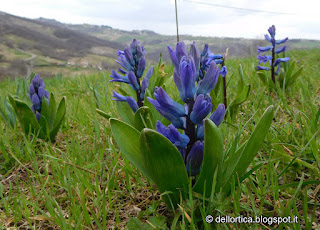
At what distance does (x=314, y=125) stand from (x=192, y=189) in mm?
1095

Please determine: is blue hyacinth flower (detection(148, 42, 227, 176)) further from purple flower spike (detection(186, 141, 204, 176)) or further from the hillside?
the hillside

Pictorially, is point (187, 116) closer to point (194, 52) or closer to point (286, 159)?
point (194, 52)

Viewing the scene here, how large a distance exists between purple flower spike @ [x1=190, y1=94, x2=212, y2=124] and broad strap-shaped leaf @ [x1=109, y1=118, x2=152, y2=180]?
322mm

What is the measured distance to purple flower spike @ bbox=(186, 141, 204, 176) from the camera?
1.22 m

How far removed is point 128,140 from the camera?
4.53 ft

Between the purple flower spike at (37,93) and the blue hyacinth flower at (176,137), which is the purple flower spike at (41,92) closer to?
the purple flower spike at (37,93)

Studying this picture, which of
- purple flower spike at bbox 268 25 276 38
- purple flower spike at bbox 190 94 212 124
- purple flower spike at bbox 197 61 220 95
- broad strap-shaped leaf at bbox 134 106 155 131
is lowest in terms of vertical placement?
broad strap-shaped leaf at bbox 134 106 155 131

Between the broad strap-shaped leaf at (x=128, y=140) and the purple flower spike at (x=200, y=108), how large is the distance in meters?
0.32

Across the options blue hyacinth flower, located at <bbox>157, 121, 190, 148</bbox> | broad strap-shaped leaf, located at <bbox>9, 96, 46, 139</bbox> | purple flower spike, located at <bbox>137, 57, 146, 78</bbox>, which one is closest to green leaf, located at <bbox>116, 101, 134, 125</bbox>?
purple flower spike, located at <bbox>137, 57, 146, 78</bbox>

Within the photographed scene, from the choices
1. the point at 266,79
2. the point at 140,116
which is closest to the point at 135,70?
the point at 140,116

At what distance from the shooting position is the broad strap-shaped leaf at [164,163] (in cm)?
113

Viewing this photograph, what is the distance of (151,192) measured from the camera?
163cm

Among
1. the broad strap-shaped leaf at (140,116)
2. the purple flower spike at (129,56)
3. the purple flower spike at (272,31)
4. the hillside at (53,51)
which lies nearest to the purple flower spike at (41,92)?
the purple flower spike at (129,56)

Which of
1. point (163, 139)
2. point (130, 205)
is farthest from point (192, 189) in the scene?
point (130, 205)
